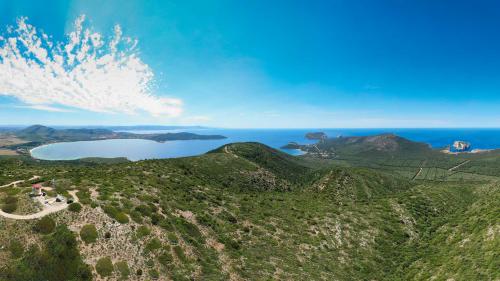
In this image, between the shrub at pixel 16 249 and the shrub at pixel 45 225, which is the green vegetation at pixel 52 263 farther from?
the shrub at pixel 45 225

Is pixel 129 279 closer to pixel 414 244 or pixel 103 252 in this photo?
pixel 103 252

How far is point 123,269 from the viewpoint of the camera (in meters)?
27.6

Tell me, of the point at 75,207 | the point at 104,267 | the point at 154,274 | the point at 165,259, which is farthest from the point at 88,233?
the point at 165,259

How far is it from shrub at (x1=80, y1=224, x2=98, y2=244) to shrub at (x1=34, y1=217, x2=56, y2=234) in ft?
10.9

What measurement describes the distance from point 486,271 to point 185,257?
1621 inches

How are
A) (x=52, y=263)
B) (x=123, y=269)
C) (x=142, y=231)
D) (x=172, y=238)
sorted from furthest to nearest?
(x=172, y=238)
(x=142, y=231)
(x=123, y=269)
(x=52, y=263)

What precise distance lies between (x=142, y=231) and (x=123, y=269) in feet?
21.9

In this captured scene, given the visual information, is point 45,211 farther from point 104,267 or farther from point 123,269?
point 123,269

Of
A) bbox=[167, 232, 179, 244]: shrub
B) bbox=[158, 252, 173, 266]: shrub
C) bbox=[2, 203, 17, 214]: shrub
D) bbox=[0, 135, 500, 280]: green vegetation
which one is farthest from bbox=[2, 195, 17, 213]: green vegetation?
bbox=[167, 232, 179, 244]: shrub

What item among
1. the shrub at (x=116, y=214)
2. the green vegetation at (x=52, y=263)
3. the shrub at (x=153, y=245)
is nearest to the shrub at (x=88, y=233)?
the green vegetation at (x=52, y=263)

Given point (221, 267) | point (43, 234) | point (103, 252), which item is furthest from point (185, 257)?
point (43, 234)

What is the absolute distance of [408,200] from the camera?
7600 centimetres

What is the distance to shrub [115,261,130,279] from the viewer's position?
88.9 ft

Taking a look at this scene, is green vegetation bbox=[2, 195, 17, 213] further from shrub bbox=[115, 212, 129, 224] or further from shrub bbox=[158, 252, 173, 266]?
shrub bbox=[158, 252, 173, 266]
